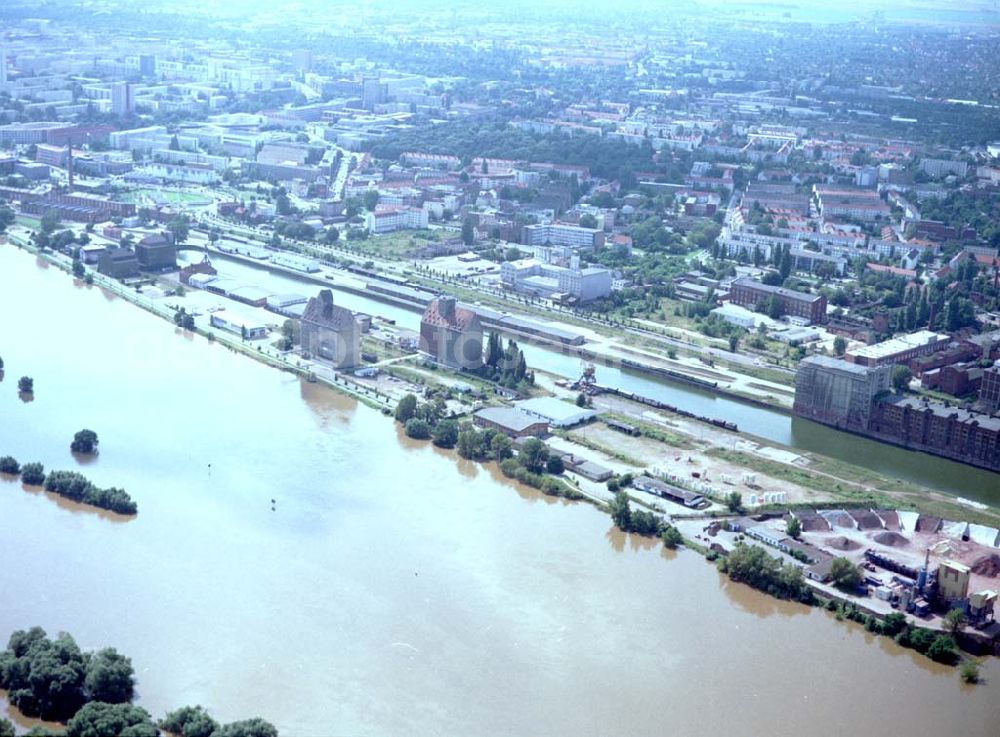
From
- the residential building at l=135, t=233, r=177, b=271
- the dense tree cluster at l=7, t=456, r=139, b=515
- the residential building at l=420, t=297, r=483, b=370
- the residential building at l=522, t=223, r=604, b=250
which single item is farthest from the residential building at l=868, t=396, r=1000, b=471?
the residential building at l=135, t=233, r=177, b=271

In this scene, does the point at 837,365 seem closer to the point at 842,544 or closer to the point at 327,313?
the point at 842,544

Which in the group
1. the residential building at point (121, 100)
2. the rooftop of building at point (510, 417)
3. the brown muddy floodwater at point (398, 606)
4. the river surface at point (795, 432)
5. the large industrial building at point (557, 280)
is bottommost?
the brown muddy floodwater at point (398, 606)

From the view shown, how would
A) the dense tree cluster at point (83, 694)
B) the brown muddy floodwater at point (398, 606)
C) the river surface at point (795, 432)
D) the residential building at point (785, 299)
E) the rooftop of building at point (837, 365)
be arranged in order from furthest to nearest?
the residential building at point (785, 299) < the rooftop of building at point (837, 365) < the river surface at point (795, 432) < the brown muddy floodwater at point (398, 606) < the dense tree cluster at point (83, 694)

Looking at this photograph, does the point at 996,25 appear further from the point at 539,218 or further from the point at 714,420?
the point at 714,420

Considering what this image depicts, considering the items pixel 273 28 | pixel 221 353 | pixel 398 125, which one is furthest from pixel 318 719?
pixel 273 28

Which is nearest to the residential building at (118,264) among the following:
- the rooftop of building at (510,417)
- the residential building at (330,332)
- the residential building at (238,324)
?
the residential building at (238,324)

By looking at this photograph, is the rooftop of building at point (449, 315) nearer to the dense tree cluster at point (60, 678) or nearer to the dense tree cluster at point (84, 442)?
the dense tree cluster at point (84, 442)
